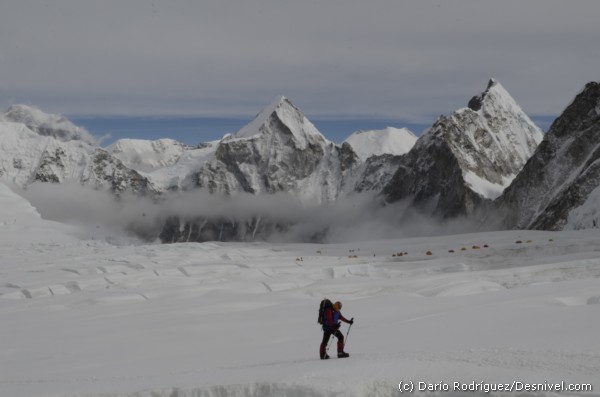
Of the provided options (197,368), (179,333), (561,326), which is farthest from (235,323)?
(561,326)

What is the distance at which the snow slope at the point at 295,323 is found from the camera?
45.3 feet

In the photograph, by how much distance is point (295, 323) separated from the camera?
81.4 ft

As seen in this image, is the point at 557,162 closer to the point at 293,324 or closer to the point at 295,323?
the point at 295,323

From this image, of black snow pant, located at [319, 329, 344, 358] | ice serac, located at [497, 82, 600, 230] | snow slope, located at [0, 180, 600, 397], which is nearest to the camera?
snow slope, located at [0, 180, 600, 397]

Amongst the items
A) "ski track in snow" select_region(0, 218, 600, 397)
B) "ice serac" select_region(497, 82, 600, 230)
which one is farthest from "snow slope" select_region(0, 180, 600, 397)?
"ice serac" select_region(497, 82, 600, 230)

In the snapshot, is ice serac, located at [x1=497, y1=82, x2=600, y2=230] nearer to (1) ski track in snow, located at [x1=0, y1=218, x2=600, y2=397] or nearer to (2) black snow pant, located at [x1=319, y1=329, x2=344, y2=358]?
(1) ski track in snow, located at [x1=0, y1=218, x2=600, y2=397]

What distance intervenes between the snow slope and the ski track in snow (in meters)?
0.07

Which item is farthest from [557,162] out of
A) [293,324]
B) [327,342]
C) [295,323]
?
[327,342]

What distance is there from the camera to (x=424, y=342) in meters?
17.2

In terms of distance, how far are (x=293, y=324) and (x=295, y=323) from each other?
216 millimetres

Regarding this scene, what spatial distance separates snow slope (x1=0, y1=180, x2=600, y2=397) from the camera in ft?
45.3

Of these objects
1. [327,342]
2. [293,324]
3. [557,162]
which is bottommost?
[293,324]

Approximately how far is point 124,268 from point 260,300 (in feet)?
63.7

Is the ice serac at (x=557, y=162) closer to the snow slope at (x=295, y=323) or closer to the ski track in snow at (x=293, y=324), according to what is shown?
the snow slope at (x=295, y=323)
